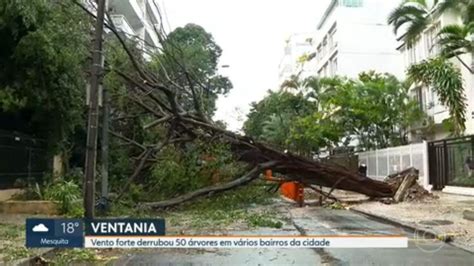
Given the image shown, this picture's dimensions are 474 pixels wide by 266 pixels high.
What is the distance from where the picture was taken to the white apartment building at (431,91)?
101 ft

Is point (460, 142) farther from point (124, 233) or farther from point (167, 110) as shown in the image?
point (124, 233)

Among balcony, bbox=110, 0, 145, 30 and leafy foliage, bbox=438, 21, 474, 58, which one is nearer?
leafy foliage, bbox=438, 21, 474, 58

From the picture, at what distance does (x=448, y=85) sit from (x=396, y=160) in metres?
8.31

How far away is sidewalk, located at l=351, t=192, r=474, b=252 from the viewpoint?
12.5m

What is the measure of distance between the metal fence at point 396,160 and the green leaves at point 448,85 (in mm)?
3263

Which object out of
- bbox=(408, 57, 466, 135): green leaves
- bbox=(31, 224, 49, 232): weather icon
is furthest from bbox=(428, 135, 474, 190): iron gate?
bbox=(31, 224, 49, 232): weather icon

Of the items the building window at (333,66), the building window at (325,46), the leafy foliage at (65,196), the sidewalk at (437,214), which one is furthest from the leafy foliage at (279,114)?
the leafy foliage at (65,196)

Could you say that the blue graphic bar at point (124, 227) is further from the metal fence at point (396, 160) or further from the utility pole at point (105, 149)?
the metal fence at point (396, 160)

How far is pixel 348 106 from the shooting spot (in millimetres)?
39156

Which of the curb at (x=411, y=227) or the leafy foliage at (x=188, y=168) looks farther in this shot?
the leafy foliage at (x=188, y=168)

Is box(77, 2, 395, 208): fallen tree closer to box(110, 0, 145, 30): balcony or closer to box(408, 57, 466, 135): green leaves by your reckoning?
box(408, 57, 466, 135): green leaves

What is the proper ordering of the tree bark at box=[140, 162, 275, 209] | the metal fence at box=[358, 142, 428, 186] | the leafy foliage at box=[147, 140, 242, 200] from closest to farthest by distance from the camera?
the tree bark at box=[140, 162, 275, 209] → the leafy foliage at box=[147, 140, 242, 200] → the metal fence at box=[358, 142, 428, 186]

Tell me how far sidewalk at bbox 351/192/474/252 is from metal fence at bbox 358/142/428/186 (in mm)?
4080

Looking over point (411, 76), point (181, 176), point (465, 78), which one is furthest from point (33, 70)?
point (465, 78)
